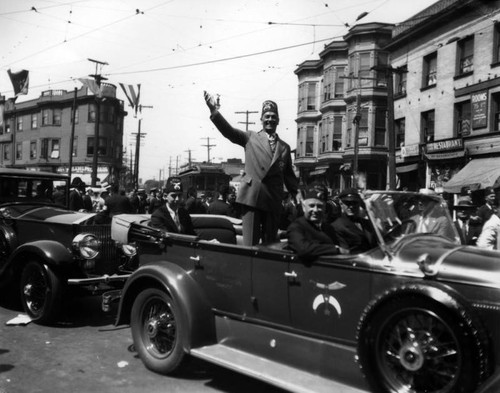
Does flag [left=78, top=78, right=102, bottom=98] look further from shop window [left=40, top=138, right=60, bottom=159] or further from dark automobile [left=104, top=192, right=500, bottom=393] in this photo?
shop window [left=40, top=138, right=60, bottom=159]

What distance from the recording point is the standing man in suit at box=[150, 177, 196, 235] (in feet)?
16.8

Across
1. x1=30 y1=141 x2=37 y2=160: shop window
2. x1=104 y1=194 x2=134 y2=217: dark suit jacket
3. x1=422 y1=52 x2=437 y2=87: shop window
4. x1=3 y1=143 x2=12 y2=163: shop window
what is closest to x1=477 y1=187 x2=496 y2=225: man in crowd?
x1=104 y1=194 x2=134 y2=217: dark suit jacket

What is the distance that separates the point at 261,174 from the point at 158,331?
5.80 ft

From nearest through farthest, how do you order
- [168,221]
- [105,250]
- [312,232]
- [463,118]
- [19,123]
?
[312,232] < [168,221] < [105,250] < [463,118] < [19,123]

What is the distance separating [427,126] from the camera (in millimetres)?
23609

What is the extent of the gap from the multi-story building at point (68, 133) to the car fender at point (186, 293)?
1610 inches

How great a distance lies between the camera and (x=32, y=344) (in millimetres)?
5078

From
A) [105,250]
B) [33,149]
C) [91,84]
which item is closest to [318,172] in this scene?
[91,84]

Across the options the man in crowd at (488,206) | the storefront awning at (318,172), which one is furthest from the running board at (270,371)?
the storefront awning at (318,172)

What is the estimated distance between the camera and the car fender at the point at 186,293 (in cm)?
403

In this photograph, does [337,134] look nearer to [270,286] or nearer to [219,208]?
[219,208]

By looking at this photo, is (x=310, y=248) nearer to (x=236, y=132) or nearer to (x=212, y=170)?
(x=236, y=132)

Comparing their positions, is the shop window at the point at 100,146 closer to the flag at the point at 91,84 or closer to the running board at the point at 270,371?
the flag at the point at 91,84

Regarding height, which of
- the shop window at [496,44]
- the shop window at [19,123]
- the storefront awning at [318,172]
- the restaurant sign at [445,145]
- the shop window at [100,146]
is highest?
the shop window at [19,123]
